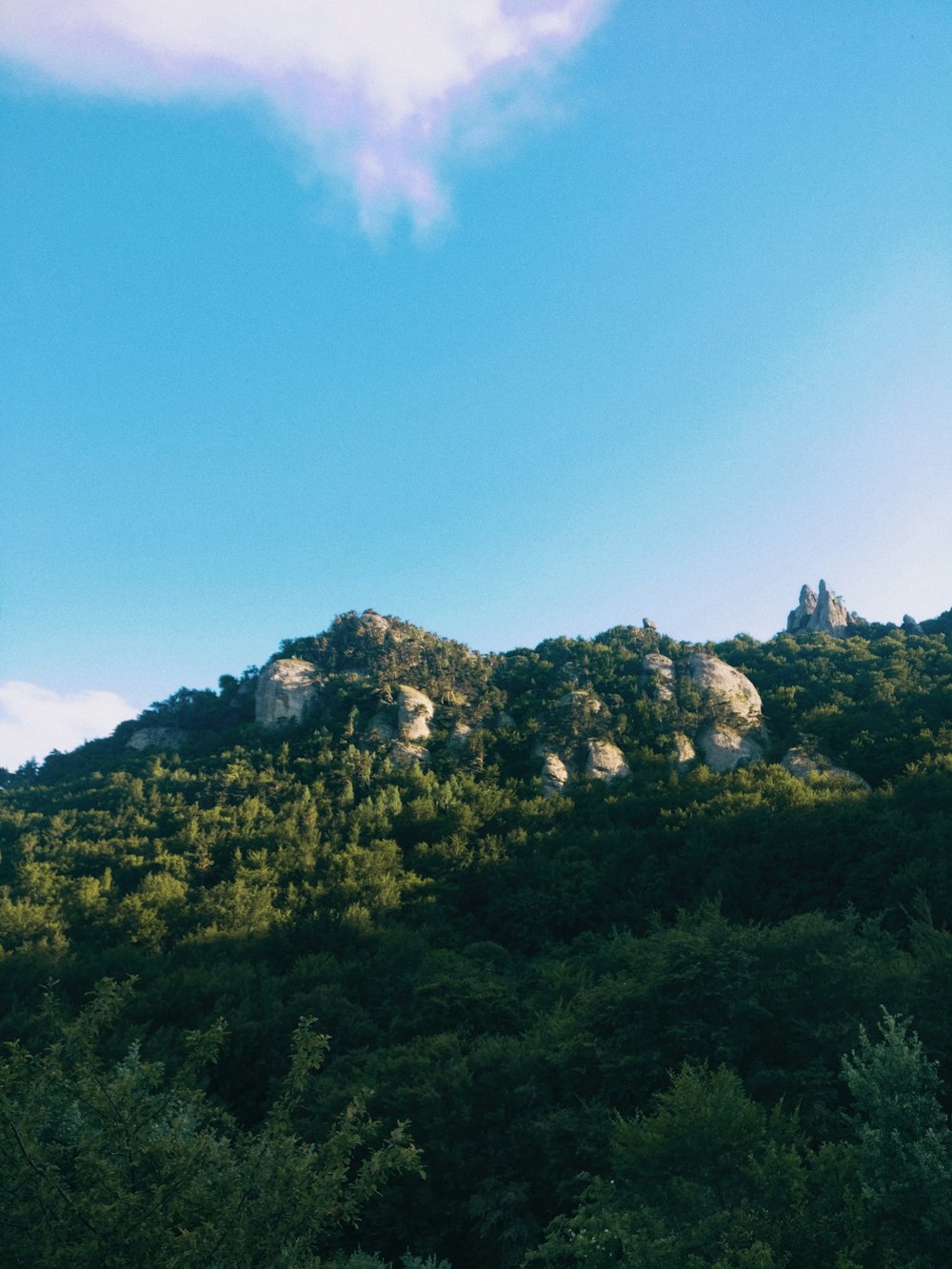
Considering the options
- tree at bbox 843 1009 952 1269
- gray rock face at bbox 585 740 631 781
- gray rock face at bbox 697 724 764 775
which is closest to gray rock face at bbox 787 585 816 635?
gray rock face at bbox 697 724 764 775

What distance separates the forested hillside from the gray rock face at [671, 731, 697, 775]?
388 mm

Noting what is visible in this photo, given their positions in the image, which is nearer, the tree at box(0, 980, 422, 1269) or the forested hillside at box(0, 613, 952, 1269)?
the tree at box(0, 980, 422, 1269)

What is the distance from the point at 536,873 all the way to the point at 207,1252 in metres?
40.2

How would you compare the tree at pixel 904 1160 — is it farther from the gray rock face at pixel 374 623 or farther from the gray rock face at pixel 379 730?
the gray rock face at pixel 374 623

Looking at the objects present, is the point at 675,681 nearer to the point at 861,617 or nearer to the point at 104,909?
the point at 861,617

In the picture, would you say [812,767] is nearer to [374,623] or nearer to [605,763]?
[605,763]

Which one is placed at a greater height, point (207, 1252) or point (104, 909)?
→ point (104, 909)

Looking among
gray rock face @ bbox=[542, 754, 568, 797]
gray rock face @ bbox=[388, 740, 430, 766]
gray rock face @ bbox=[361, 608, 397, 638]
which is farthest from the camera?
gray rock face @ bbox=[361, 608, 397, 638]

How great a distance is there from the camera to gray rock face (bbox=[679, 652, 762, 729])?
6234cm

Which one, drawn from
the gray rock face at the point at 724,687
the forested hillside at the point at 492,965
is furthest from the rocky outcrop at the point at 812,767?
the gray rock face at the point at 724,687

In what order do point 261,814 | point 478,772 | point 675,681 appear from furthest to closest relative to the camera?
point 675,681
point 478,772
point 261,814

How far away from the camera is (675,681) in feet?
225

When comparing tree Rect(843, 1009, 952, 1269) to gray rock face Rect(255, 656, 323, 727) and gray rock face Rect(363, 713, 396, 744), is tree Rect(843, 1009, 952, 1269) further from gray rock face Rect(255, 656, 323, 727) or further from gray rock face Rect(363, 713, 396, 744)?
gray rock face Rect(255, 656, 323, 727)

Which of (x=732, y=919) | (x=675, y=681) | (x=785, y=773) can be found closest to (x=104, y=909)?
(x=732, y=919)
